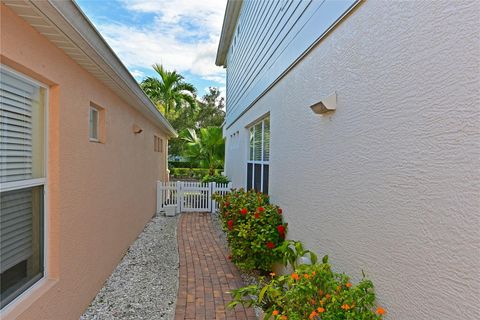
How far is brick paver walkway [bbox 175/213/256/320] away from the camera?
3.88 meters

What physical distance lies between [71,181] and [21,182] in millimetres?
849

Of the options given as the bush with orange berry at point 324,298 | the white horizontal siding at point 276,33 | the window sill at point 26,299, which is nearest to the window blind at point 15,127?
the window sill at point 26,299

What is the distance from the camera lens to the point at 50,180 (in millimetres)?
2951

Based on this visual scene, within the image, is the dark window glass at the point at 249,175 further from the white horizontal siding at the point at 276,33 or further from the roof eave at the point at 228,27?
the roof eave at the point at 228,27

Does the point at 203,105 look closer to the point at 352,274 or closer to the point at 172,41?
the point at 172,41

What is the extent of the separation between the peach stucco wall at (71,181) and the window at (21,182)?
10 centimetres

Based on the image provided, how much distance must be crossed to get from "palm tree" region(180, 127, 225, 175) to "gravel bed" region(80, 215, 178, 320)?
8.72m

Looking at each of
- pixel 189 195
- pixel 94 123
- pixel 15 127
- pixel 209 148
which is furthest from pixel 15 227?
pixel 209 148

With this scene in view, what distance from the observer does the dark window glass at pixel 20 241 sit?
2.35 meters

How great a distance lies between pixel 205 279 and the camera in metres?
4.98

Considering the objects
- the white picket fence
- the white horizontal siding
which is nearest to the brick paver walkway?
the white picket fence

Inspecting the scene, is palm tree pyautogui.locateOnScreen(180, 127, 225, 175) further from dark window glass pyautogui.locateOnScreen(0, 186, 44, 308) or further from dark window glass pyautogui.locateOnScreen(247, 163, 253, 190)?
dark window glass pyautogui.locateOnScreen(0, 186, 44, 308)

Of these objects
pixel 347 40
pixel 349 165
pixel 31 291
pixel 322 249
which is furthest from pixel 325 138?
pixel 31 291

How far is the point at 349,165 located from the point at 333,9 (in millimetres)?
1543
